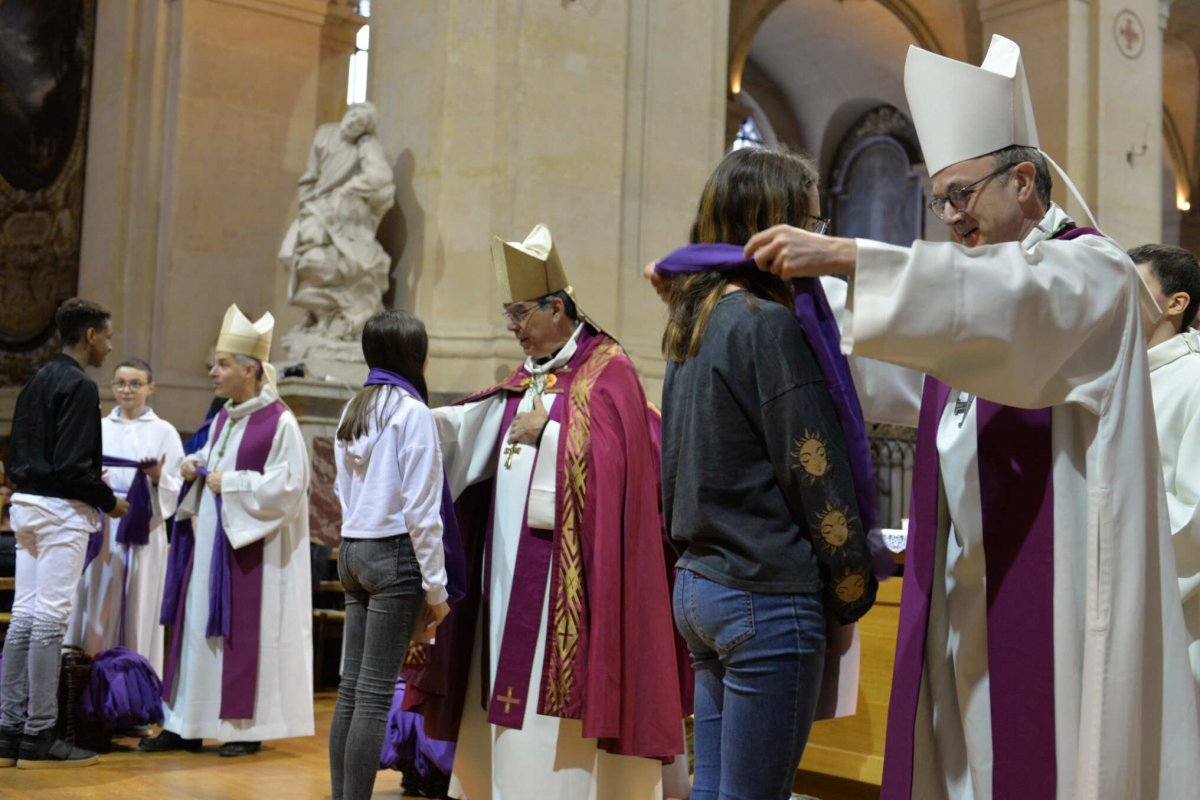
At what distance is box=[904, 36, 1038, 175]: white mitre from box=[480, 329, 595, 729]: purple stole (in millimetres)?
2181

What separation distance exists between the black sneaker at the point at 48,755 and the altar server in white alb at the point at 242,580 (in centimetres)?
45

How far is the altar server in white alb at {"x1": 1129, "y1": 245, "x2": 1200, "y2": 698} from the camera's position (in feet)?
9.91

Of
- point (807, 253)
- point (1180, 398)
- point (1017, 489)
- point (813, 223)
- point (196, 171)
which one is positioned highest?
point (196, 171)

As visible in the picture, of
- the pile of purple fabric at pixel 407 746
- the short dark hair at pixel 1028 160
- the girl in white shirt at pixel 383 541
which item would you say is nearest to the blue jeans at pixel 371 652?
the girl in white shirt at pixel 383 541

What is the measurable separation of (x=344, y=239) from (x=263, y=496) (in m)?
2.73

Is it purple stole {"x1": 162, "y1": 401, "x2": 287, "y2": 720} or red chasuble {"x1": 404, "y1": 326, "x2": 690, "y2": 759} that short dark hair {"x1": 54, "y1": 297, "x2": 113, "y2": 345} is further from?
red chasuble {"x1": 404, "y1": 326, "x2": 690, "y2": 759}

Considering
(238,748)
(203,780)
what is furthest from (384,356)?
(238,748)

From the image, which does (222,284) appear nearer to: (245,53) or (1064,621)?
(245,53)

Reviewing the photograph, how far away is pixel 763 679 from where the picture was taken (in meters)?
2.37

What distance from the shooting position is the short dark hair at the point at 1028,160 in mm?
2492

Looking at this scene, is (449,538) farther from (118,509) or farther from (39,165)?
(39,165)

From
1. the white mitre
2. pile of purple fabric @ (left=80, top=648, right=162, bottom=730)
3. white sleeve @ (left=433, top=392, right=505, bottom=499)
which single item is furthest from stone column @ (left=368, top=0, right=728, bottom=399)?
the white mitre

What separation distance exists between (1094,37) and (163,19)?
8.46 m

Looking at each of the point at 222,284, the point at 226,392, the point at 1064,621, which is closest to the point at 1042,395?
the point at 1064,621
